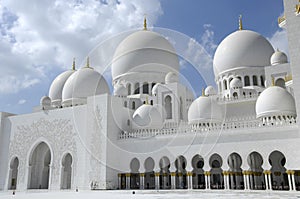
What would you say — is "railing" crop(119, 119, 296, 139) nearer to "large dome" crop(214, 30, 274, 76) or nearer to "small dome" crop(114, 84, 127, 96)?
"small dome" crop(114, 84, 127, 96)

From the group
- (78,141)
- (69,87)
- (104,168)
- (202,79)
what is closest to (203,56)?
(202,79)

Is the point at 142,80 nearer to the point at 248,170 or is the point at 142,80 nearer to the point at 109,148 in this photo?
the point at 109,148

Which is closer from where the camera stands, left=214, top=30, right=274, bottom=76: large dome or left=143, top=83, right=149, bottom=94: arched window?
left=214, top=30, right=274, bottom=76: large dome

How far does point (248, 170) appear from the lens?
485 inches

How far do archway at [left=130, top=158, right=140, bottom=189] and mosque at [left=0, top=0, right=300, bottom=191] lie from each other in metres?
0.06

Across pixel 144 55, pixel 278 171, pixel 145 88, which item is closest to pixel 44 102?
pixel 145 88

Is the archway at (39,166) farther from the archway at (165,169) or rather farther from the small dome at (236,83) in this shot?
the small dome at (236,83)

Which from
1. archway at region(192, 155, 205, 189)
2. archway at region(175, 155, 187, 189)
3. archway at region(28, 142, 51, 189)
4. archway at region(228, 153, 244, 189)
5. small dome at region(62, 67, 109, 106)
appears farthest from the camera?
small dome at region(62, 67, 109, 106)

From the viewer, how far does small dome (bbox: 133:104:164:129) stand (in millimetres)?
16344

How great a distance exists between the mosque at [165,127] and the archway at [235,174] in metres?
0.05

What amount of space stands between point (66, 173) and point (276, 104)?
1202 centimetres

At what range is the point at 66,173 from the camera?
704 inches

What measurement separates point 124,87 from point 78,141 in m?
5.18

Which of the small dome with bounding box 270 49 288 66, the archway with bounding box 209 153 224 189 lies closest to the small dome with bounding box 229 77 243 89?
the small dome with bounding box 270 49 288 66
